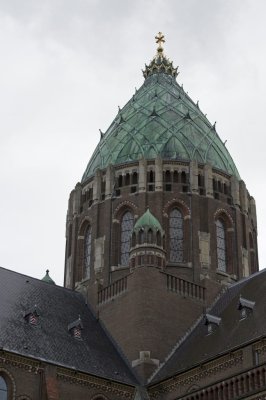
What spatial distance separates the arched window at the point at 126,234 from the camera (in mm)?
52938

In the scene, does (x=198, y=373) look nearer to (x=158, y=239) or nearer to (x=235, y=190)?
(x=158, y=239)

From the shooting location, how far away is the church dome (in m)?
56.3

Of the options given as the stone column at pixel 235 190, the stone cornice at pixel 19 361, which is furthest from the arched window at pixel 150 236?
the stone cornice at pixel 19 361

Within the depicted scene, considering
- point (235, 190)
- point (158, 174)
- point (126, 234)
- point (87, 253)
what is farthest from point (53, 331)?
point (235, 190)

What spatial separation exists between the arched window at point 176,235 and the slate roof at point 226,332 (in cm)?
477

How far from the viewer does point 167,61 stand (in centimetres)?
6769

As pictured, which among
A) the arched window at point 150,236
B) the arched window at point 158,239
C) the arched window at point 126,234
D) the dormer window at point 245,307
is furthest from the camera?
the arched window at point 126,234

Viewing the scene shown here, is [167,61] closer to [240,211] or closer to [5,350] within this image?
[240,211]

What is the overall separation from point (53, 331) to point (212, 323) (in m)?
8.89

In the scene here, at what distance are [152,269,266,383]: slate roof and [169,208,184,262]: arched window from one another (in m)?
4.77

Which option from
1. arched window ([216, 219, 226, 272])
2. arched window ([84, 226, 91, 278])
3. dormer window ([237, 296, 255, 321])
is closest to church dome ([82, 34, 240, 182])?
arched window ([216, 219, 226, 272])

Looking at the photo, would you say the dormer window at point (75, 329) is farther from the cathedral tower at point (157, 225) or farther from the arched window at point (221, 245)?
the arched window at point (221, 245)

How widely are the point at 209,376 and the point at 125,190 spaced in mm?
18174

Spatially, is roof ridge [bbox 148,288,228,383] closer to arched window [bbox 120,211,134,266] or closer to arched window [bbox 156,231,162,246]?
arched window [bbox 156,231,162,246]
